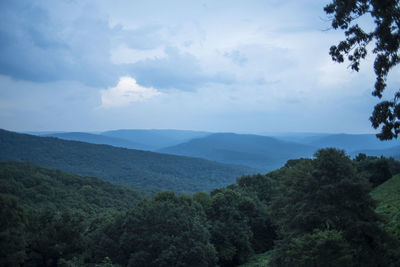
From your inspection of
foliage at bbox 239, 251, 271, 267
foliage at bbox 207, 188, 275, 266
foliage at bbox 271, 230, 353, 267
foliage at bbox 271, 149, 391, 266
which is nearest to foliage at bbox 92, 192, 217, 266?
foliage at bbox 239, 251, 271, 267

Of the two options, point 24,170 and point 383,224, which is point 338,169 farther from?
point 24,170

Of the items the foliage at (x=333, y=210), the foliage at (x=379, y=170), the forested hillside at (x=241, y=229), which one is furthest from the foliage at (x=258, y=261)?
the foliage at (x=379, y=170)

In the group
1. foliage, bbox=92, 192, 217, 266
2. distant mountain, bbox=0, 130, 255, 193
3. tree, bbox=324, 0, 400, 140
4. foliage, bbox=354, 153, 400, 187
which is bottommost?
distant mountain, bbox=0, 130, 255, 193

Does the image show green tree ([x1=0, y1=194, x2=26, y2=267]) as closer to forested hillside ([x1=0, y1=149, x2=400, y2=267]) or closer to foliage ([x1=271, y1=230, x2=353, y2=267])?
forested hillside ([x1=0, y1=149, x2=400, y2=267])

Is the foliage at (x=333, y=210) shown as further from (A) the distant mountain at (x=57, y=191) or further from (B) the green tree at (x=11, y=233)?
(A) the distant mountain at (x=57, y=191)

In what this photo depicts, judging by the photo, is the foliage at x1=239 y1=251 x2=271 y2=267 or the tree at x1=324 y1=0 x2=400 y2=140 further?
the foliage at x1=239 y1=251 x2=271 y2=267

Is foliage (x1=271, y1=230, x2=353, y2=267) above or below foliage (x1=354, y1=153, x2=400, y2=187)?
below

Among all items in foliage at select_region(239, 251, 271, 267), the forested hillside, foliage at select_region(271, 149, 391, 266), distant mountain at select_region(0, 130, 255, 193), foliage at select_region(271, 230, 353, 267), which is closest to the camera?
foliage at select_region(271, 230, 353, 267)

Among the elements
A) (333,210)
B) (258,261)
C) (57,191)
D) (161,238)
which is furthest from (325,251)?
(57,191)

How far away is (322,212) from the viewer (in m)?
17.2

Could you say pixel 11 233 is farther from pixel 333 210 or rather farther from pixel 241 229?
pixel 241 229

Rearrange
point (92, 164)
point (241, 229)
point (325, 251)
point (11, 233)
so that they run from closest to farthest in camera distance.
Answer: point (325, 251)
point (11, 233)
point (241, 229)
point (92, 164)

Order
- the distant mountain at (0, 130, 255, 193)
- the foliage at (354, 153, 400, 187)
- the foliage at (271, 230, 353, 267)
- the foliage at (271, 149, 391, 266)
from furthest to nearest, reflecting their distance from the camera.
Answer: the distant mountain at (0, 130, 255, 193)
the foliage at (354, 153, 400, 187)
the foliage at (271, 149, 391, 266)
the foliage at (271, 230, 353, 267)

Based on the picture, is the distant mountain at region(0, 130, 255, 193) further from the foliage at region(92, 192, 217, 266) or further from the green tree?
the green tree
